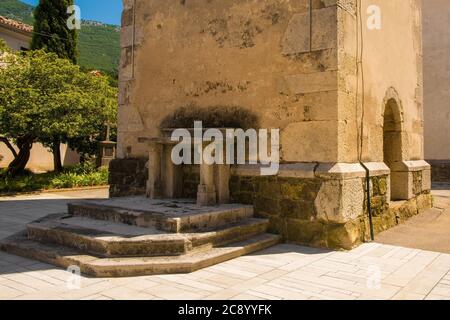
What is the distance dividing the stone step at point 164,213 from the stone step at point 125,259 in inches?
14.8

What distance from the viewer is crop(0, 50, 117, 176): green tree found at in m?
11.1

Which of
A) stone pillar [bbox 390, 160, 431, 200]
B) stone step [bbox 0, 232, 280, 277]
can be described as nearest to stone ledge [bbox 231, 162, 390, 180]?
stone step [bbox 0, 232, 280, 277]

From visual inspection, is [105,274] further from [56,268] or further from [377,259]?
[377,259]

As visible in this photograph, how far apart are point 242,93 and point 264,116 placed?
513 millimetres

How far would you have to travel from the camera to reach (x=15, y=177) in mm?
12570

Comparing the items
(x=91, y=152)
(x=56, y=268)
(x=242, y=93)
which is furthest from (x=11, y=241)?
(x=91, y=152)

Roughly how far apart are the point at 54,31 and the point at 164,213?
15417mm

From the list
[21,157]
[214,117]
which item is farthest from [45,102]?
[214,117]

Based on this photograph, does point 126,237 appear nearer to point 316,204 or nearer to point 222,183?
point 222,183

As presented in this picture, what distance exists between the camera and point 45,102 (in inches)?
454

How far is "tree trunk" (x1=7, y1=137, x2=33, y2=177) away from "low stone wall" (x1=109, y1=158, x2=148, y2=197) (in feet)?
24.0

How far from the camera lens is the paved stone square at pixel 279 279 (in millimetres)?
3086

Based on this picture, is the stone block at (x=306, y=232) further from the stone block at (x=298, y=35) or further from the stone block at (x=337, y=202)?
the stone block at (x=298, y=35)

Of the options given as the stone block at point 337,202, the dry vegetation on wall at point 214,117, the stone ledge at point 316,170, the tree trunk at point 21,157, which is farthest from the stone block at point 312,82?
the tree trunk at point 21,157
